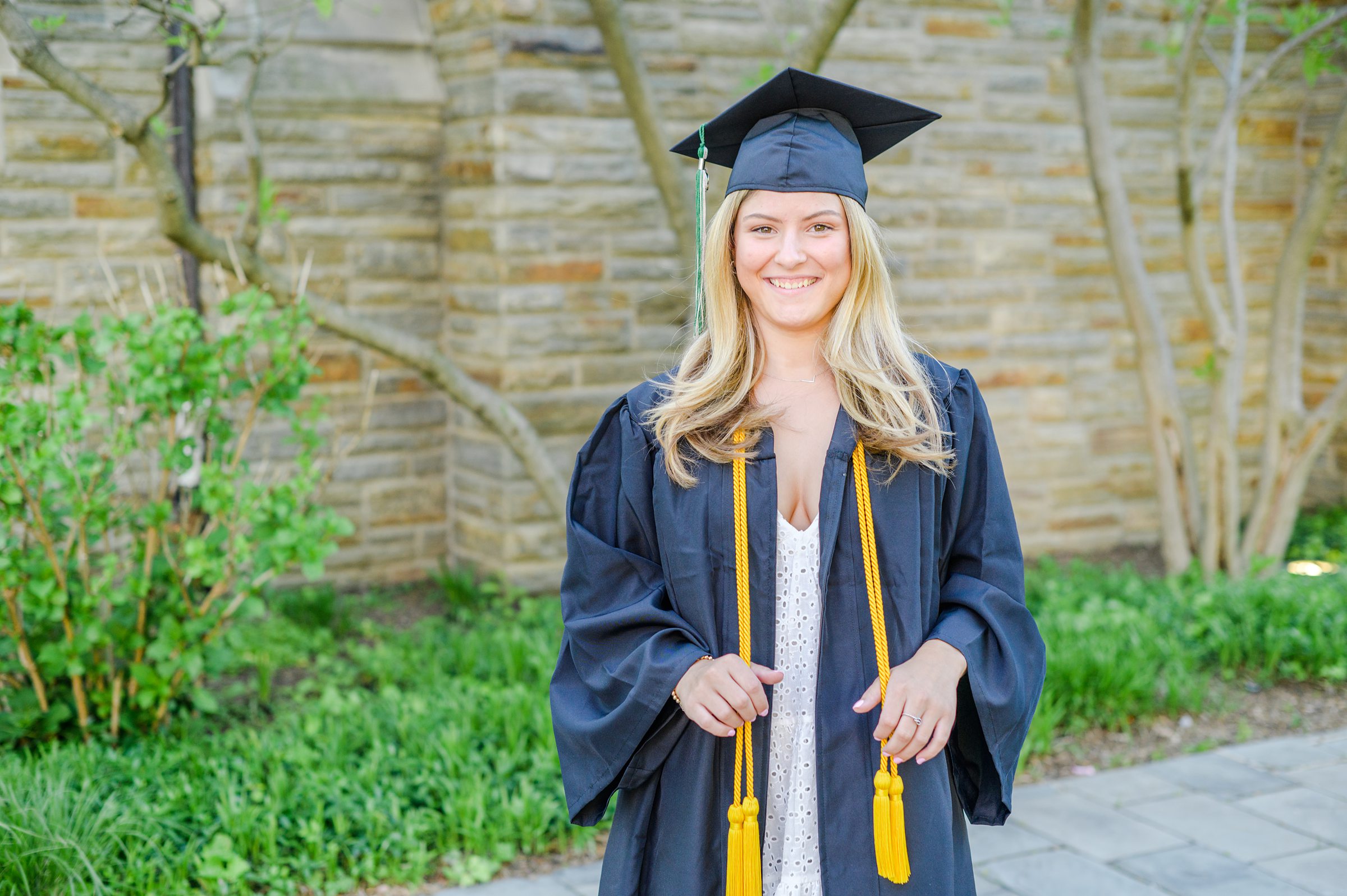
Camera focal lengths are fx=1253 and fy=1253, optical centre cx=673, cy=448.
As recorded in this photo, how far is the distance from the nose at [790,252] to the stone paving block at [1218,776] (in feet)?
9.18

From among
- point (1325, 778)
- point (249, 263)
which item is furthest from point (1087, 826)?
point (249, 263)

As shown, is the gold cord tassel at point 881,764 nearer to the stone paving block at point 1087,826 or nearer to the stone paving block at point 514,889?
the stone paving block at point 514,889

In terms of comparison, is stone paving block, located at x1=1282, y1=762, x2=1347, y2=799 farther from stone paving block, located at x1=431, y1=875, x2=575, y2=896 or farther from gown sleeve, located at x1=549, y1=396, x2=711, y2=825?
gown sleeve, located at x1=549, y1=396, x2=711, y2=825

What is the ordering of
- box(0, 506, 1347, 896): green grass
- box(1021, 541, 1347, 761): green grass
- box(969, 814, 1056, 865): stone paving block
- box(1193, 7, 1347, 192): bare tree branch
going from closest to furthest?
box(0, 506, 1347, 896): green grass
box(969, 814, 1056, 865): stone paving block
box(1021, 541, 1347, 761): green grass
box(1193, 7, 1347, 192): bare tree branch

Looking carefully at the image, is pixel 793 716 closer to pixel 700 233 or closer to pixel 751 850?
pixel 751 850

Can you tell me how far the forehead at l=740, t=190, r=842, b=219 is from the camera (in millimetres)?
2020

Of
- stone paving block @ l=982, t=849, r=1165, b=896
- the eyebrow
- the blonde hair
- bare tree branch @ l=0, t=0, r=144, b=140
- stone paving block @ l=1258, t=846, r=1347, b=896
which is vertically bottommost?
stone paving block @ l=982, t=849, r=1165, b=896

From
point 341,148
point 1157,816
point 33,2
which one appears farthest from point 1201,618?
point 33,2

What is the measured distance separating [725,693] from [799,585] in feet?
0.82

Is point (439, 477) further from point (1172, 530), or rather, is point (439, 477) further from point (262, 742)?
point (1172, 530)

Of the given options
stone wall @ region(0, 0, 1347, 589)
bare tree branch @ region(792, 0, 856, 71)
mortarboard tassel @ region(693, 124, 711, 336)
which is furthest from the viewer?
stone wall @ region(0, 0, 1347, 589)

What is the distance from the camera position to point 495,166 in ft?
17.3

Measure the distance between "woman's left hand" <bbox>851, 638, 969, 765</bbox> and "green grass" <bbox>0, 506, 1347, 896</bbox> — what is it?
1.77 m

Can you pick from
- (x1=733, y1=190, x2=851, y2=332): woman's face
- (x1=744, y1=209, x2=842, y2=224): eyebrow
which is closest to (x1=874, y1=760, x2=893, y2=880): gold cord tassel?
(x1=733, y1=190, x2=851, y2=332): woman's face
